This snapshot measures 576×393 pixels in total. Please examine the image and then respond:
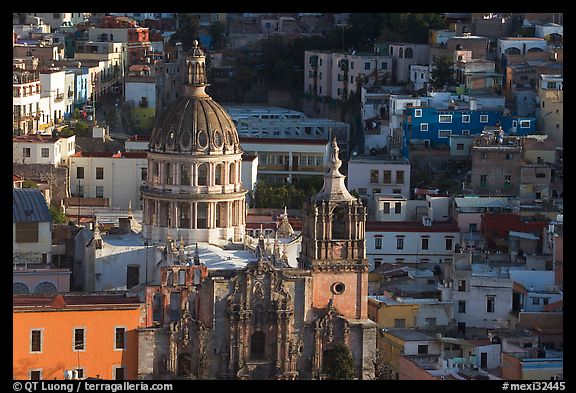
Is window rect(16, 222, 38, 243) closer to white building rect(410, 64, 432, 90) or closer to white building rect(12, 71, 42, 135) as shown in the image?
white building rect(12, 71, 42, 135)

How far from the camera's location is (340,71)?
81812 millimetres

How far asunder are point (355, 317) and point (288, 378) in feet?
6.66

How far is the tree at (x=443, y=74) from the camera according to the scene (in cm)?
7556

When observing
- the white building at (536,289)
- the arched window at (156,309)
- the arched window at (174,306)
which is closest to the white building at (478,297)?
the white building at (536,289)

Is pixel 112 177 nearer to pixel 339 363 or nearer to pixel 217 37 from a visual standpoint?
pixel 339 363

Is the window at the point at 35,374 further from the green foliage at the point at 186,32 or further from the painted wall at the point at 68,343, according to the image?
the green foliage at the point at 186,32

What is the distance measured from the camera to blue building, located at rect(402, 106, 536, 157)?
70.6 metres

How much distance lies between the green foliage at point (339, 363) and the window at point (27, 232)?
988 cm

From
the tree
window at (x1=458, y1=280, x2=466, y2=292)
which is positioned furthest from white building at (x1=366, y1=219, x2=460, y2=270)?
the tree

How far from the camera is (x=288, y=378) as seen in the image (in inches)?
1900

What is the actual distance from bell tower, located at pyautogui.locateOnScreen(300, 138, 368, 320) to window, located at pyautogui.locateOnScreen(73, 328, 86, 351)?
15.3 ft

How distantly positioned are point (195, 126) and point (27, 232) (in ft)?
15.7
